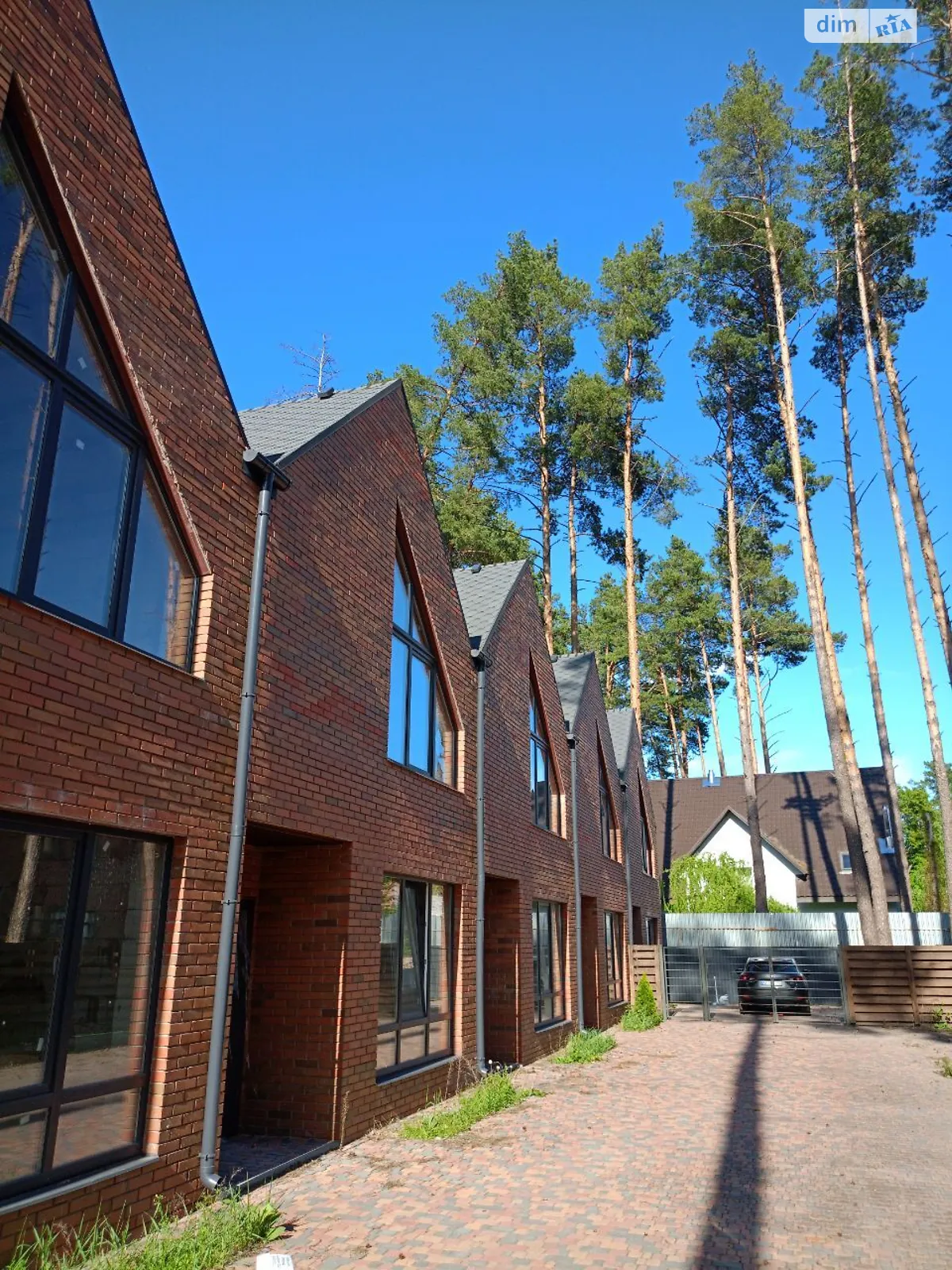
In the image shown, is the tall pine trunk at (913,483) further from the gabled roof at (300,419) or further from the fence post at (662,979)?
the gabled roof at (300,419)

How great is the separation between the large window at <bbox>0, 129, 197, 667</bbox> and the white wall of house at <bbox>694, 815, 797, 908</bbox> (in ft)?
104

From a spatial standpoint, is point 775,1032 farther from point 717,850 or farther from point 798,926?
point 717,850

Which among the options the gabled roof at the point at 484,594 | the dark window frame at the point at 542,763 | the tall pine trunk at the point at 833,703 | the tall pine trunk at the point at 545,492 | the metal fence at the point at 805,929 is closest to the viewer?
the gabled roof at the point at 484,594

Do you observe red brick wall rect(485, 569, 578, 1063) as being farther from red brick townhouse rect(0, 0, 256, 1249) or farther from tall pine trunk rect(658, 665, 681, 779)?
tall pine trunk rect(658, 665, 681, 779)

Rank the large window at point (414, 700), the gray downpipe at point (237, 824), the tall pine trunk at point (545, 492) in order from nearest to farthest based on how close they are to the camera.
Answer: the gray downpipe at point (237, 824), the large window at point (414, 700), the tall pine trunk at point (545, 492)

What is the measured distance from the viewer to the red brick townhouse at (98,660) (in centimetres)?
429

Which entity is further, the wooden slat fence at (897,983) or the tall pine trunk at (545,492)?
the tall pine trunk at (545,492)

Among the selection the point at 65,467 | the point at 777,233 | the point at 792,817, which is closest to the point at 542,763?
the point at 65,467

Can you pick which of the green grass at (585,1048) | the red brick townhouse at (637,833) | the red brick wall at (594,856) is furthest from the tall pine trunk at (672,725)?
the green grass at (585,1048)

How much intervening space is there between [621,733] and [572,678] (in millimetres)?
5791

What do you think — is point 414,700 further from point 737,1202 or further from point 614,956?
point 614,956

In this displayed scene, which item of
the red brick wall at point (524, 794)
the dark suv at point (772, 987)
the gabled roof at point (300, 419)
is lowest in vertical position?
the dark suv at point (772, 987)

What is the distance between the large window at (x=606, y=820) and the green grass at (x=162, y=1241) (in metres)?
14.0

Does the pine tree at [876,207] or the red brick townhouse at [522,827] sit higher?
the pine tree at [876,207]
